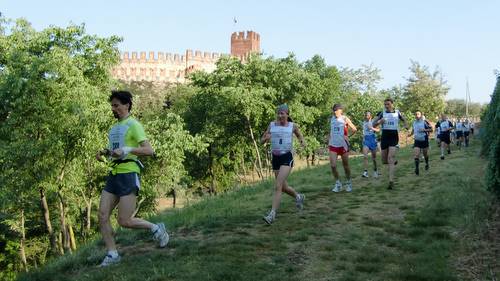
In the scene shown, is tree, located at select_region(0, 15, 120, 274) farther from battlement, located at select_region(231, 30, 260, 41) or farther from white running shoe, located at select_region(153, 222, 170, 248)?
battlement, located at select_region(231, 30, 260, 41)

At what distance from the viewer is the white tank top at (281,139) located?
826 cm

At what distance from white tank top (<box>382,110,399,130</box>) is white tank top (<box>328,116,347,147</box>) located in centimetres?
140

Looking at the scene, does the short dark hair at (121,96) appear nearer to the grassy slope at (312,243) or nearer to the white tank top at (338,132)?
the grassy slope at (312,243)

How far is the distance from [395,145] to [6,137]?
16503 millimetres

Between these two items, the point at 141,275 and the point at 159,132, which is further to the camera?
the point at 159,132

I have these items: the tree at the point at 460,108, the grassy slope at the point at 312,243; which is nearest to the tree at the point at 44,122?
the grassy slope at the point at 312,243

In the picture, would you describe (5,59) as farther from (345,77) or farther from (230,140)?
(345,77)

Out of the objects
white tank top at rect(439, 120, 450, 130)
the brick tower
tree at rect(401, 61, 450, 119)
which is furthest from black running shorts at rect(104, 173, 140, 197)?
the brick tower

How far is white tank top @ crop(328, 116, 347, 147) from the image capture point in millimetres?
11273

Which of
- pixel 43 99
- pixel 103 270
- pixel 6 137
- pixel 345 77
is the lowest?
pixel 103 270

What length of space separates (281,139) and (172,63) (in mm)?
104340

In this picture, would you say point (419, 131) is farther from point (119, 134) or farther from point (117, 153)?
point (117, 153)

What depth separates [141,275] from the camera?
17.9ft

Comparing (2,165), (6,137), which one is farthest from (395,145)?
(6,137)
